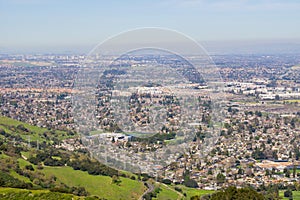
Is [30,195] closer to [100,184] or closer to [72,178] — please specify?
[100,184]

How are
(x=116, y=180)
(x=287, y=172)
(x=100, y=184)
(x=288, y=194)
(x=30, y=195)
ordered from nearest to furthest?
(x=30, y=195)
(x=116, y=180)
(x=100, y=184)
(x=288, y=194)
(x=287, y=172)

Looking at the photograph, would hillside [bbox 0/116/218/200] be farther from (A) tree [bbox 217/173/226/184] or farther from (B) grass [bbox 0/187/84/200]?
(A) tree [bbox 217/173/226/184]

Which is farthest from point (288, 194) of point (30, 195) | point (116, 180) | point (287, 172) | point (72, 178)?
point (30, 195)

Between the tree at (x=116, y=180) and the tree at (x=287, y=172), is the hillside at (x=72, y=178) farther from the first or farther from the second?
the tree at (x=287, y=172)

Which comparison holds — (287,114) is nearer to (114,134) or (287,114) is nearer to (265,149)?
(265,149)

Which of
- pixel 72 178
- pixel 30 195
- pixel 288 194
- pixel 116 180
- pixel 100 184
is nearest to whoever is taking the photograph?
pixel 30 195

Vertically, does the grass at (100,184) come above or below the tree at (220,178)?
above

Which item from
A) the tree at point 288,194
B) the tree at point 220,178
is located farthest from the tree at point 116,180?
the tree at point 288,194

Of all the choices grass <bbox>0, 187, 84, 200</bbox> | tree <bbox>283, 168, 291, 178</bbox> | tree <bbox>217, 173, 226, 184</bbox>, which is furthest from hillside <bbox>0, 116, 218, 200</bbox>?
tree <bbox>283, 168, 291, 178</bbox>
